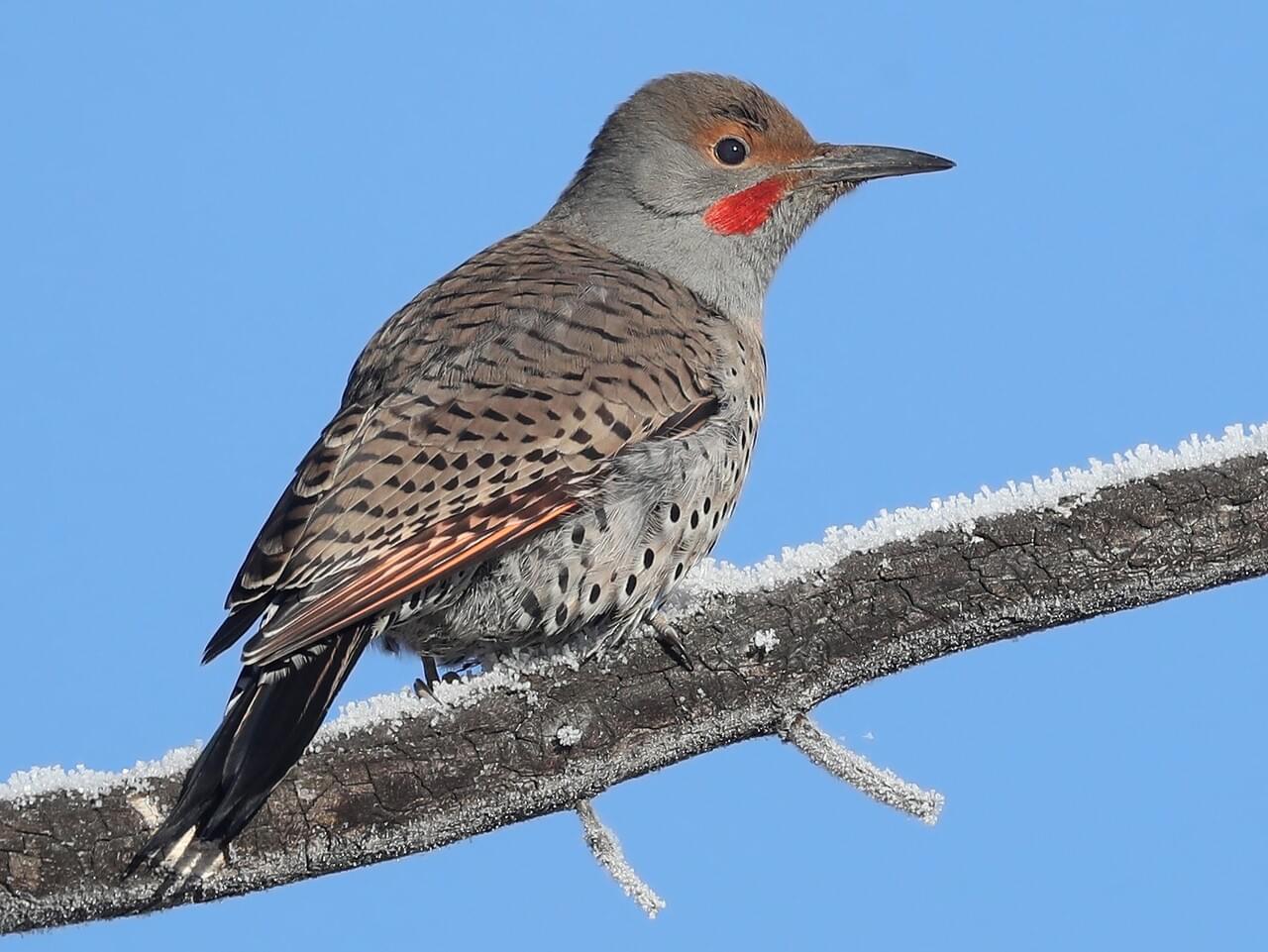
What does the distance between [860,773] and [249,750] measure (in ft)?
4.36

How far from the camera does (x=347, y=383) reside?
4777 mm

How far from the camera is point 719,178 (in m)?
5.28

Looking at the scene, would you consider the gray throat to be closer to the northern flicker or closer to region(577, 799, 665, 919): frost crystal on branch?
the northern flicker

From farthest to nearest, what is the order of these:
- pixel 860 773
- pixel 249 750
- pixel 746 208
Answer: pixel 746 208
pixel 860 773
pixel 249 750

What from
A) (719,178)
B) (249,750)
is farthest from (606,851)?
(719,178)

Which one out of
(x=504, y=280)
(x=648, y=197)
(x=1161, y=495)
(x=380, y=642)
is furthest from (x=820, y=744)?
(x=648, y=197)

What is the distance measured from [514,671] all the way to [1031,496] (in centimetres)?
126

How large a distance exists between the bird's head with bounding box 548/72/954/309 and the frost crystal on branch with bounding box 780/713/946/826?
1.78 m

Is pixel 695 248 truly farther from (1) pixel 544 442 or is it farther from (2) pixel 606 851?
(2) pixel 606 851

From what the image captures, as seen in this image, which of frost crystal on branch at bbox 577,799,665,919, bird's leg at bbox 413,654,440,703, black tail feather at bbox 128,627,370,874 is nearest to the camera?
black tail feather at bbox 128,627,370,874

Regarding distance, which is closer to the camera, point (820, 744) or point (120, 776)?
point (120, 776)

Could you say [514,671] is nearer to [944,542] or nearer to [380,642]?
[380,642]

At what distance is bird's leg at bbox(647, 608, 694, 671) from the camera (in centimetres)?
381

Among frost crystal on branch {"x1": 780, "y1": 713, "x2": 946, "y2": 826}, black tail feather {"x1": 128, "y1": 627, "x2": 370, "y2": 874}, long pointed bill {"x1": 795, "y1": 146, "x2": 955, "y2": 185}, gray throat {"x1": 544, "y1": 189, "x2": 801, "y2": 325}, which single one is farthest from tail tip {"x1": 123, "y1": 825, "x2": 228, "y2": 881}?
long pointed bill {"x1": 795, "y1": 146, "x2": 955, "y2": 185}
